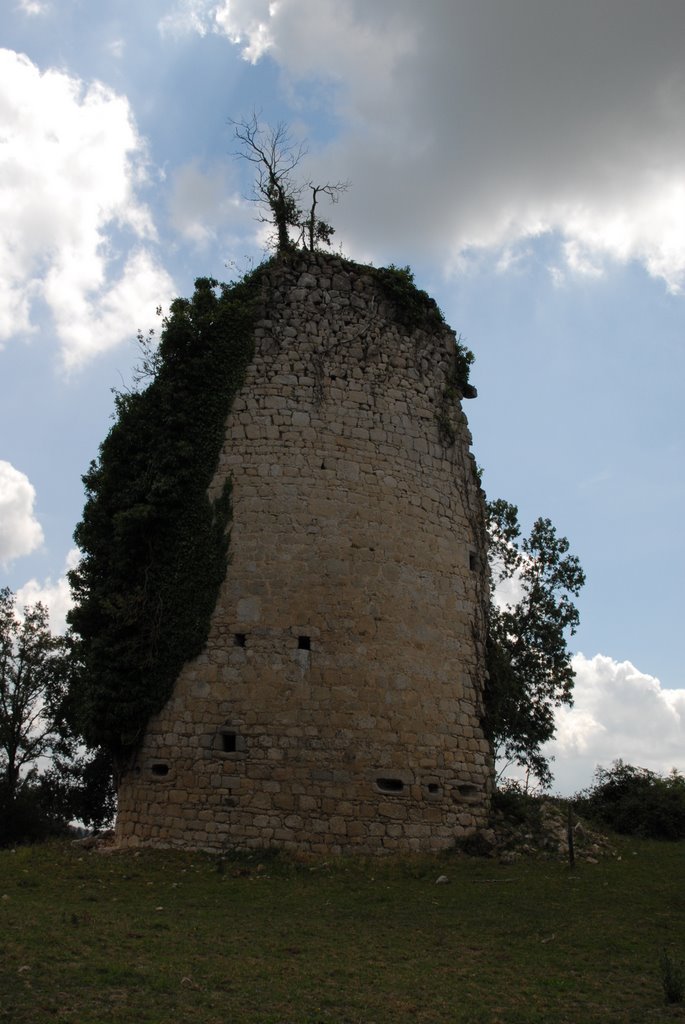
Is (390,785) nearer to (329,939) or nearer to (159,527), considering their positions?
(329,939)

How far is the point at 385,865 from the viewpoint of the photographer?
41.5 feet

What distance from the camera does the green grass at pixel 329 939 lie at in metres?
6.76

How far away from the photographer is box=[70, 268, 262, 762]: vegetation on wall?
1379 centimetres

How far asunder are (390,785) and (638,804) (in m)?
7.10

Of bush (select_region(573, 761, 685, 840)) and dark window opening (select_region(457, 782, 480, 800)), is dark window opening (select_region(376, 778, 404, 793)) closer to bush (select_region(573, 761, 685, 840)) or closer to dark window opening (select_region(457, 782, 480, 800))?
dark window opening (select_region(457, 782, 480, 800))

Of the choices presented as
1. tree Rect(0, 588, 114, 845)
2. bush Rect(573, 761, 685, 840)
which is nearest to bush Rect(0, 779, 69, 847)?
tree Rect(0, 588, 114, 845)

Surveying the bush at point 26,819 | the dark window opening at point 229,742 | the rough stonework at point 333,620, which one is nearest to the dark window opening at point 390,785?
the rough stonework at point 333,620

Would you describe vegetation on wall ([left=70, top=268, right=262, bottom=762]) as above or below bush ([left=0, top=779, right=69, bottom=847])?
above

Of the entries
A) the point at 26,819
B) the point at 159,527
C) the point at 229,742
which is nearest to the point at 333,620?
the point at 229,742

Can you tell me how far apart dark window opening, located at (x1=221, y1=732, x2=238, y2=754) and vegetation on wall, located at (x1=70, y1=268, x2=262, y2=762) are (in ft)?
3.77

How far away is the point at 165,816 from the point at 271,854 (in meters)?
1.72

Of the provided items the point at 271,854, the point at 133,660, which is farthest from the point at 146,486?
the point at 271,854

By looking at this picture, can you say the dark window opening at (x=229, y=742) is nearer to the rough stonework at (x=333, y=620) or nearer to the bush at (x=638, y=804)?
the rough stonework at (x=333, y=620)

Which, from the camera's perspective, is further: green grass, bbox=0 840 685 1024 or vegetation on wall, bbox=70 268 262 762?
vegetation on wall, bbox=70 268 262 762
